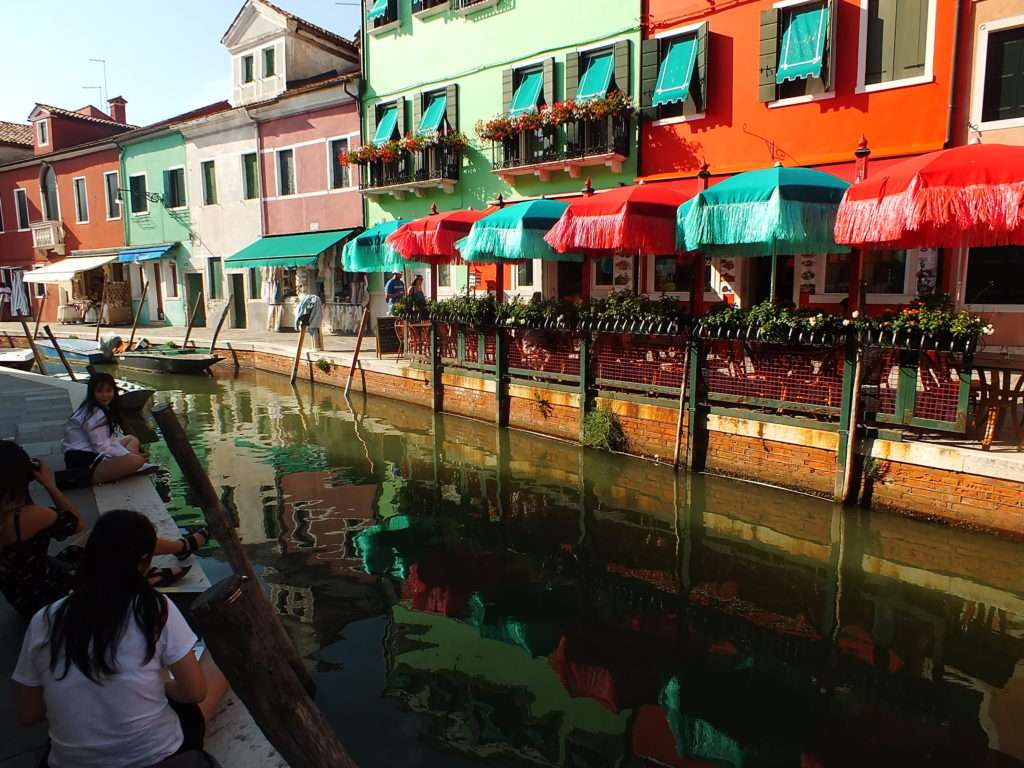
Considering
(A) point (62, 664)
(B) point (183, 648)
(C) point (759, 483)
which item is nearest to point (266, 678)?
(B) point (183, 648)

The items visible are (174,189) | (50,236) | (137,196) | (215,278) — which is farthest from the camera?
(50,236)

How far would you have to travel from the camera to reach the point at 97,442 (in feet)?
21.7

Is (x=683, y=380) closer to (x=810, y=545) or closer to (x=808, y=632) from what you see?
(x=810, y=545)

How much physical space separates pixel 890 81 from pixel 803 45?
1431mm

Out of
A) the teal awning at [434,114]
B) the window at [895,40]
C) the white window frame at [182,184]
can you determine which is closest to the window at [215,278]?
the white window frame at [182,184]

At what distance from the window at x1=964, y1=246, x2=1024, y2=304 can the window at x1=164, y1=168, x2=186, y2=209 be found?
A: 23.0 metres

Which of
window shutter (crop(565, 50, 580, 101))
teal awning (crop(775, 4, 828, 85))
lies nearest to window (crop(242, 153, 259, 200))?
window shutter (crop(565, 50, 580, 101))

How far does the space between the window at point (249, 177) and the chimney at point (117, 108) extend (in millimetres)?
14348

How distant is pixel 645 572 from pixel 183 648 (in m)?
4.69

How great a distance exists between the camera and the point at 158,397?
1562cm

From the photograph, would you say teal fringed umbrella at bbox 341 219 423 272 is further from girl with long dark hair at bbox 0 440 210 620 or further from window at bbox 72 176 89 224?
window at bbox 72 176 89 224

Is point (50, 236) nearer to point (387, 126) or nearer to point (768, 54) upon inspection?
point (387, 126)

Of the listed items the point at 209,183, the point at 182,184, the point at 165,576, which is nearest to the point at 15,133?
the point at 182,184

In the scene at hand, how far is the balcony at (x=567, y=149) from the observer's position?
1378 cm
